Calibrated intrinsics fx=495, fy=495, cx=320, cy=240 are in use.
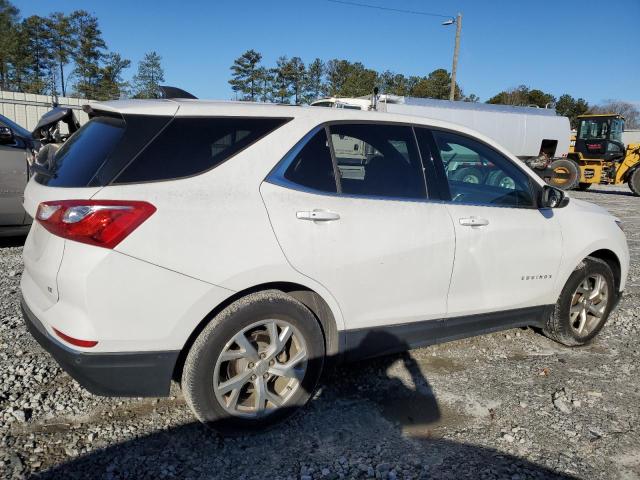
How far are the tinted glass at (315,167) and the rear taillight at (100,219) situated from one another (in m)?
0.80

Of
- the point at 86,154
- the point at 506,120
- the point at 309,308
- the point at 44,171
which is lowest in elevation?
the point at 309,308

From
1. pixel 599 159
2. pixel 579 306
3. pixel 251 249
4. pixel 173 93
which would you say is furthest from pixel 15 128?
pixel 599 159

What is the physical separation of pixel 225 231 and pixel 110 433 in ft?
4.23

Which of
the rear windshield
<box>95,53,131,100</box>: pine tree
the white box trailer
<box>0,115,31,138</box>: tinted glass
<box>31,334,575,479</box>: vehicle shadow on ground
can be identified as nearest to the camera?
the rear windshield

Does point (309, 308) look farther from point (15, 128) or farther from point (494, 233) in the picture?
point (15, 128)

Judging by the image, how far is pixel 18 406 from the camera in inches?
111

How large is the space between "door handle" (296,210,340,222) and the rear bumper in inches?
35.7

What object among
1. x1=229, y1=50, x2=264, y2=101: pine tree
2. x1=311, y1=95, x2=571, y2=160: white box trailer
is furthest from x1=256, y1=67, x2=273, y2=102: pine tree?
x1=311, y1=95, x2=571, y2=160: white box trailer

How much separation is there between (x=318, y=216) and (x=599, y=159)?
20.0 meters

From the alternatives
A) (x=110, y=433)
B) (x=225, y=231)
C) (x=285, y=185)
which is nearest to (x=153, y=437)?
(x=110, y=433)

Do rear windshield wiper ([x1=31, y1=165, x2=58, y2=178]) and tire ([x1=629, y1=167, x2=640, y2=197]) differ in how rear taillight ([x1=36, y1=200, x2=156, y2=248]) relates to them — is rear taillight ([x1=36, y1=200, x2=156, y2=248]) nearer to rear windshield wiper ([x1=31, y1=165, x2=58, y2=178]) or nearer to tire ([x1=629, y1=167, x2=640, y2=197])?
rear windshield wiper ([x1=31, y1=165, x2=58, y2=178])

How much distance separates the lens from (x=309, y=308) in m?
2.75

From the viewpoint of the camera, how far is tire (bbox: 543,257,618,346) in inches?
154

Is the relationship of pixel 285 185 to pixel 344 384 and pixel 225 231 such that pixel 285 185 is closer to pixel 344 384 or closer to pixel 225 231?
pixel 225 231
